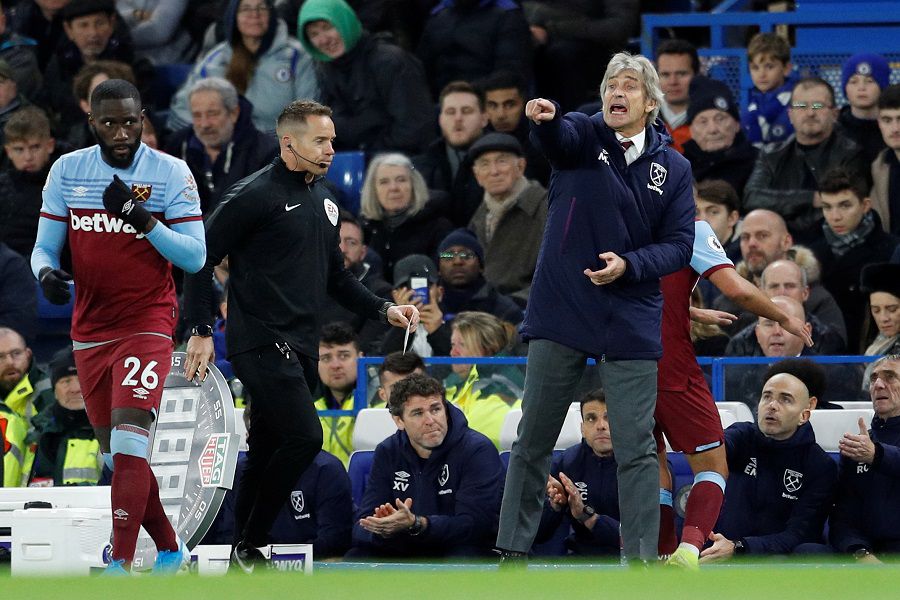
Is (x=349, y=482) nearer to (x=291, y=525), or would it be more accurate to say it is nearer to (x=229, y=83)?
(x=291, y=525)

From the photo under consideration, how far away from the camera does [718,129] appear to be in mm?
12734

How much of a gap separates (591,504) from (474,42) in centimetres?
592

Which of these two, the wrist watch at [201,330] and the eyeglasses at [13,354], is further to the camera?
the eyeglasses at [13,354]

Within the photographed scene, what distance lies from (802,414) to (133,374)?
3650 millimetres

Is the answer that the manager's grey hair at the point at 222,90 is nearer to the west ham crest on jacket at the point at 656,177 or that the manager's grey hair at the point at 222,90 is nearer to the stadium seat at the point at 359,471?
the stadium seat at the point at 359,471

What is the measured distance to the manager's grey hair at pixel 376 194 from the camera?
13.0 metres

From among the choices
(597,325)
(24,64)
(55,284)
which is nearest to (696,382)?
(597,325)

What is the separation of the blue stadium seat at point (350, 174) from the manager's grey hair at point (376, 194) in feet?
2.22

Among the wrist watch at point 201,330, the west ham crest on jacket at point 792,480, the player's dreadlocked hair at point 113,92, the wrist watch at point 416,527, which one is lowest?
the wrist watch at point 416,527

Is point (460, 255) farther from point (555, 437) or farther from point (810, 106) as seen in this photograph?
point (555, 437)

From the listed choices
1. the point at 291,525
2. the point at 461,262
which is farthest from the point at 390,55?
the point at 291,525

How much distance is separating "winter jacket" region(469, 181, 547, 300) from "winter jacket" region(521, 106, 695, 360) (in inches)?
200

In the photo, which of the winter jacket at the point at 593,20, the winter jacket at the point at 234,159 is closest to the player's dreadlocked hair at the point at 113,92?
the winter jacket at the point at 234,159

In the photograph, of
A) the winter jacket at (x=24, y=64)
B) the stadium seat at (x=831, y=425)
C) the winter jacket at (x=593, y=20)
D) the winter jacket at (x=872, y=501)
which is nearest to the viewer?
the winter jacket at (x=872, y=501)
